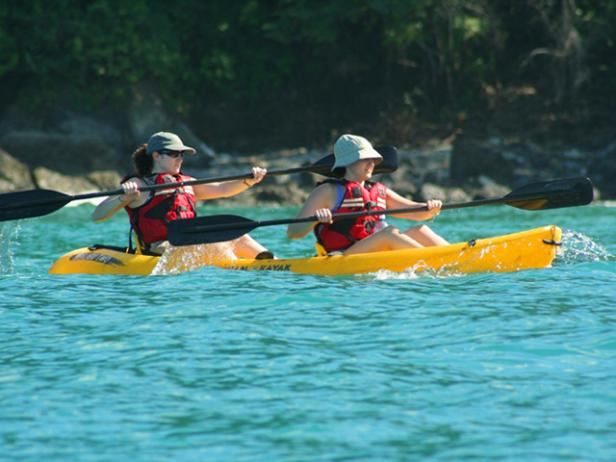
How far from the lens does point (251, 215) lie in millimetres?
14633

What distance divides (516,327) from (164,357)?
1739mm

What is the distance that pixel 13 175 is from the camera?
1661cm

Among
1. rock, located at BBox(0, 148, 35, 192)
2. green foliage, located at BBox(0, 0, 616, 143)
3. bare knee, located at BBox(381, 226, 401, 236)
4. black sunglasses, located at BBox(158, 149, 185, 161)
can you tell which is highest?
green foliage, located at BBox(0, 0, 616, 143)

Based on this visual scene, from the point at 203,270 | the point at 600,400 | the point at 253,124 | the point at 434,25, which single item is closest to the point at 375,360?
the point at 600,400

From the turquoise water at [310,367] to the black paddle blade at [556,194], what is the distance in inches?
19.7

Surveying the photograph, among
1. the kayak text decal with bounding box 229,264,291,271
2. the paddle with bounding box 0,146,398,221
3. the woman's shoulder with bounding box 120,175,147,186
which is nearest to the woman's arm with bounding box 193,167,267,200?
the paddle with bounding box 0,146,398,221

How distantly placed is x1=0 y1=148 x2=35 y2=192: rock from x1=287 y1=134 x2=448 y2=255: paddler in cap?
9.79 m

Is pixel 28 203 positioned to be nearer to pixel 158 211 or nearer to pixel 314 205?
pixel 158 211

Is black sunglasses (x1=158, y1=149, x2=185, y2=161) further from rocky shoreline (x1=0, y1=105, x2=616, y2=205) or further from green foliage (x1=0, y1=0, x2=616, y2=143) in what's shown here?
green foliage (x1=0, y1=0, x2=616, y2=143)

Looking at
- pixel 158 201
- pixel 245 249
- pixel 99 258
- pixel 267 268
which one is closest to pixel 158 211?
pixel 158 201

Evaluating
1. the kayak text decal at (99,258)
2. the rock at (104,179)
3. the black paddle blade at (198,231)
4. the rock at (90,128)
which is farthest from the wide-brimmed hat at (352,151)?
the rock at (90,128)

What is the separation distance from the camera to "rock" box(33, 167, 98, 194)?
16.7 meters

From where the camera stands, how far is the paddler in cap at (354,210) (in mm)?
7332

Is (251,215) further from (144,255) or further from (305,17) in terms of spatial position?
(144,255)
